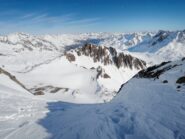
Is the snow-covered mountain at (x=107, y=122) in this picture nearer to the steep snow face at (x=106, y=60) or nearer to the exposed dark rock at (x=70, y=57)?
the exposed dark rock at (x=70, y=57)

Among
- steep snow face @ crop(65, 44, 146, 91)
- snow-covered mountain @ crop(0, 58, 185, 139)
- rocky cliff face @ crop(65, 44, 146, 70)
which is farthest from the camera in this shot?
rocky cliff face @ crop(65, 44, 146, 70)

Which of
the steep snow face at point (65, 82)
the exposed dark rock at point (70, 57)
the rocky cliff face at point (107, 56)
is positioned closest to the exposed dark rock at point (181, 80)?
the steep snow face at point (65, 82)

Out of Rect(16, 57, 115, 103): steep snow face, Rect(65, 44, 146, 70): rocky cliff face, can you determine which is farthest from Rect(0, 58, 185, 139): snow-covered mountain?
Rect(65, 44, 146, 70): rocky cliff face

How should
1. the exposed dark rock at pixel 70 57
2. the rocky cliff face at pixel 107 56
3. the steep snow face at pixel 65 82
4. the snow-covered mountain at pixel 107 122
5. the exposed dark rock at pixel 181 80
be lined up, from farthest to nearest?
the rocky cliff face at pixel 107 56 < the exposed dark rock at pixel 70 57 < the steep snow face at pixel 65 82 < the exposed dark rock at pixel 181 80 < the snow-covered mountain at pixel 107 122

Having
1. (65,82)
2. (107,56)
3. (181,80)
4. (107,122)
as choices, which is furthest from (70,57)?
(107,122)

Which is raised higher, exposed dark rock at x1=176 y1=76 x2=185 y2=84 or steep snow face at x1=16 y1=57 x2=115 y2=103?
exposed dark rock at x1=176 y1=76 x2=185 y2=84

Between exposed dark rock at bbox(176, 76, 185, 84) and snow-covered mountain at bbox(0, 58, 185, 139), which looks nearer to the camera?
snow-covered mountain at bbox(0, 58, 185, 139)

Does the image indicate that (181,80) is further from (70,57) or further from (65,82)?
(70,57)

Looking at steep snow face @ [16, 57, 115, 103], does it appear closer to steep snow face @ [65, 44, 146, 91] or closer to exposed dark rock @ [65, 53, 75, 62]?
exposed dark rock @ [65, 53, 75, 62]

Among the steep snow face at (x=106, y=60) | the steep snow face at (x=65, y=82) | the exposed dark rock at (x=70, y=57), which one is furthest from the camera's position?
the steep snow face at (x=106, y=60)

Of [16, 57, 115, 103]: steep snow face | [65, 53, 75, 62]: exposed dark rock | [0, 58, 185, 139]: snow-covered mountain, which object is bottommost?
[16, 57, 115, 103]: steep snow face

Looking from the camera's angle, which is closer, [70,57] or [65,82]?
[65,82]

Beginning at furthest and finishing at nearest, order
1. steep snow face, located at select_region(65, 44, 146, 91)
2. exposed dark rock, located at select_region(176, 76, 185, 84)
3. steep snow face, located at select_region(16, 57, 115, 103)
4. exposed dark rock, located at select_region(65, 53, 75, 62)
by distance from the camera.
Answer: steep snow face, located at select_region(65, 44, 146, 91) < exposed dark rock, located at select_region(65, 53, 75, 62) < steep snow face, located at select_region(16, 57, 115, 103) < exposed dark rock, located at select_region(176, 76, 185, 84)

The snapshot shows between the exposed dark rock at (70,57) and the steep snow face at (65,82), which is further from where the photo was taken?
the exposed dark rock at (70,57)
